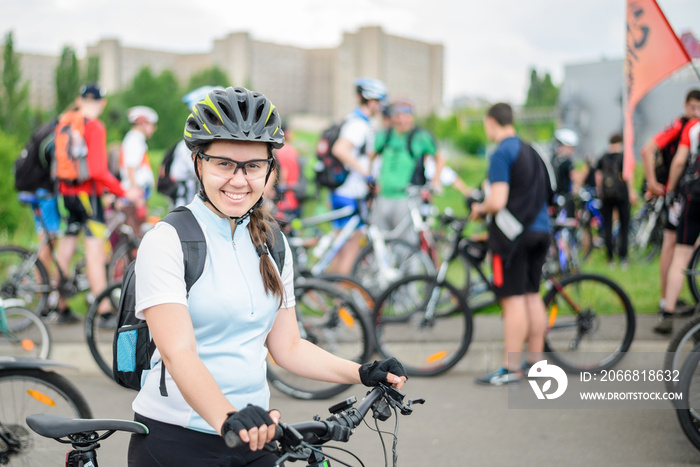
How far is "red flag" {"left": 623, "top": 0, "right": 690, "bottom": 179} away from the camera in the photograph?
5883 millimetres

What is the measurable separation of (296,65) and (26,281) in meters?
113

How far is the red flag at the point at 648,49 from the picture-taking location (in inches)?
232

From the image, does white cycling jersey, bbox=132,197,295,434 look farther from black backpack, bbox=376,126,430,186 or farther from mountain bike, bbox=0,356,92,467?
black backpack, bbox=376,126,430,186

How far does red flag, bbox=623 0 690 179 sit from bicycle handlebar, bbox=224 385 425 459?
4692 mm

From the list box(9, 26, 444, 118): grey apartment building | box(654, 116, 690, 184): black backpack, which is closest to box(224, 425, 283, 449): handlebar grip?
box(654, 116, 690, 184): black backpack

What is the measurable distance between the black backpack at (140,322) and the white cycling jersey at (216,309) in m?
0.02

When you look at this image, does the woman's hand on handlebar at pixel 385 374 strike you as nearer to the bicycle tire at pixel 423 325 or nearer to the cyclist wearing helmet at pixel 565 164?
the bicycle tire at pixel 423 325

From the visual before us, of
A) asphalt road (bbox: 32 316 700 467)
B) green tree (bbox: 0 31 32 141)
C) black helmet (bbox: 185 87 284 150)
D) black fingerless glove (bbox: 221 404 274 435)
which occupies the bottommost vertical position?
asphalt road (bbox: 32 316 700 467)

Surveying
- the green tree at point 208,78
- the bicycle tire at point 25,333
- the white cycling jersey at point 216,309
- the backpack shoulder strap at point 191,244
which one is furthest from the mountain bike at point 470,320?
the green tree at point 208,78

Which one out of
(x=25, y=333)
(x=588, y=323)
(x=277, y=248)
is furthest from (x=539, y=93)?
(x=277, y=248)

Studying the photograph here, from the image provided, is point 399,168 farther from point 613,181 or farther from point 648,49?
point 613,181

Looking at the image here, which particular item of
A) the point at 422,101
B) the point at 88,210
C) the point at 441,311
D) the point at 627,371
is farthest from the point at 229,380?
the point at 422,101

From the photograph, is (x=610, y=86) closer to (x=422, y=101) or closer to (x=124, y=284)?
(x=422, y=101)

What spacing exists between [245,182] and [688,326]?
303cm
